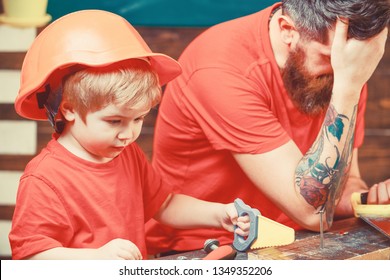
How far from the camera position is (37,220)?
854 millimetres

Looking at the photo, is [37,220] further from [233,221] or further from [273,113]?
[273,113]

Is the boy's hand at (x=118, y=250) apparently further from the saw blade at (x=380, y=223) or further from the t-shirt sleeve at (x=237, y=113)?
the saw blade at (x=380, y=223)

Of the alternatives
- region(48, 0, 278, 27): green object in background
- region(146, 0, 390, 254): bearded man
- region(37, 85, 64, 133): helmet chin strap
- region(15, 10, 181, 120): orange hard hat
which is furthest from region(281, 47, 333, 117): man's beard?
region(37, 85, 64, 133): helmet chin strap

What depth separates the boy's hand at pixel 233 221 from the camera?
0.94 meters

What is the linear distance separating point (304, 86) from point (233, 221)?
23 centimetres

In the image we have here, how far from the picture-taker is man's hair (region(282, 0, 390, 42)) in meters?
0.94

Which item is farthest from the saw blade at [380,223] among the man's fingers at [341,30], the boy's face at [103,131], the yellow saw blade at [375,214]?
the boy's face at [103,131]

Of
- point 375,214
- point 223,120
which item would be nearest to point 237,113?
point 223,120

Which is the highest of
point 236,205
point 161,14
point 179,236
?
point 161,14

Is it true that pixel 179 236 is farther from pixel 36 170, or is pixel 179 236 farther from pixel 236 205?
pixel 36 170

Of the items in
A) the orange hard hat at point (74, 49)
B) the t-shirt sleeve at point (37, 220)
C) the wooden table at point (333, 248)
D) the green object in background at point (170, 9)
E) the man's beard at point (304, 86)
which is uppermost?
the green object in background at point (170, 9)

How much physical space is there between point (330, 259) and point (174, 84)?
1.14ft
